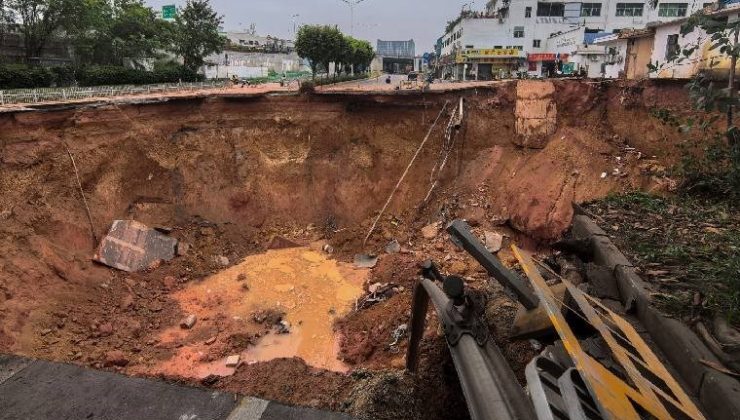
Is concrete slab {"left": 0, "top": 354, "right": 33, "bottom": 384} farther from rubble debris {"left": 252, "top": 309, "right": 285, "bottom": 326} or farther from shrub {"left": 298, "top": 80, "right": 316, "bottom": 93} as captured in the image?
shrub {"left": 298, "top": 80, "right": 316, "bottom": 93}

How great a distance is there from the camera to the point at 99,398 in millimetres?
2273

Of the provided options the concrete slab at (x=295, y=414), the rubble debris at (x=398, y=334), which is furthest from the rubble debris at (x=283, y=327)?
the concrete slab at (x=295, y=414)

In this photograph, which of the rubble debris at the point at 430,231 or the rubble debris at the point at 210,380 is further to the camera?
the rubble debris at the point at 430,231

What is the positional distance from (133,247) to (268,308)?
4871 millimetres

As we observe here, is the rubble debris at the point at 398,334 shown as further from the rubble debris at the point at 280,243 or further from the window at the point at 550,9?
the window at the point at 550,9

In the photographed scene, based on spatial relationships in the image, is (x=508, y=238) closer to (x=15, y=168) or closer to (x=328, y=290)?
(x=328, y=290)

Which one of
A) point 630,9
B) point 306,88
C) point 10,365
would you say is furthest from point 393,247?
point 630,9

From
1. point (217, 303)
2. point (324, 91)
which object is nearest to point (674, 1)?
point (324, 91)

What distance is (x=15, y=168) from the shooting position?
13008mm

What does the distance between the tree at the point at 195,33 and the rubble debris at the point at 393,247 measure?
24.8 meters

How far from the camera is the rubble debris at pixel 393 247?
15.5 meters

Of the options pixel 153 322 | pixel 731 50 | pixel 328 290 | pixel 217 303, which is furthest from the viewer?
pixel 328 290

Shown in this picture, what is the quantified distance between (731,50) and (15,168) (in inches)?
→ 620

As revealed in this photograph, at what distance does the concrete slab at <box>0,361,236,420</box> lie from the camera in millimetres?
2184
